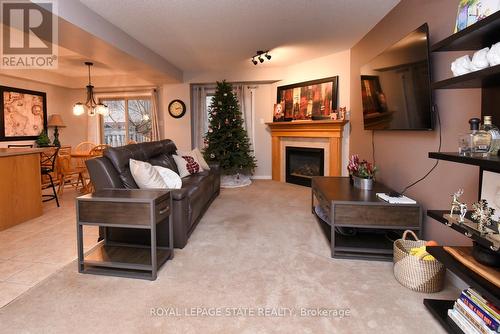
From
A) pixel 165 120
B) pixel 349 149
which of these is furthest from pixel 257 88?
pixel 349 149

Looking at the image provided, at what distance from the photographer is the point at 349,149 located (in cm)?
482

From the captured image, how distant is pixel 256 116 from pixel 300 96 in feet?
3.96

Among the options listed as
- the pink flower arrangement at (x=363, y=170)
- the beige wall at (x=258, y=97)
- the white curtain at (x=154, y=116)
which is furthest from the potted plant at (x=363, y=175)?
the white curtain at (x=154, y=116)

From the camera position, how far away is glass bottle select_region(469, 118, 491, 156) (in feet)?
4.64

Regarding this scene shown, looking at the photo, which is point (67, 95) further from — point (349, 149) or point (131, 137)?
point (349, 149)

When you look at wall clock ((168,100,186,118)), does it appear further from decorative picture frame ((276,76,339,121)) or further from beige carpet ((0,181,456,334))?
beige carpet ((0,181,456,334))

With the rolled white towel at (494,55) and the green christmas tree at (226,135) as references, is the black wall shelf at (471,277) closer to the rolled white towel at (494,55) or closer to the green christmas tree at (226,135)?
the rolled white towel at (494,55)

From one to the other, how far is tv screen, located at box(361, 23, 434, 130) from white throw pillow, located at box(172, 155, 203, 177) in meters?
2.53

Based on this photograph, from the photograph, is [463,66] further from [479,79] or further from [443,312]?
[443,312]

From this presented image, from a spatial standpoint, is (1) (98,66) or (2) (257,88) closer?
(1) (98,66)

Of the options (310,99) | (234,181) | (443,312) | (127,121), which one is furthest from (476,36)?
(127,121)

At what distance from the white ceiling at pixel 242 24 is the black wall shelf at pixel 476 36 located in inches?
69.9

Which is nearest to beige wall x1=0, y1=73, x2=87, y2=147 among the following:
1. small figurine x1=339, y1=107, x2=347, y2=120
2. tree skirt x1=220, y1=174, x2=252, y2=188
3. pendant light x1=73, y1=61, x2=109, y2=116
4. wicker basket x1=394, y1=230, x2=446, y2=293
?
pendant light x1=73, y1=61, x2=109, y2=116

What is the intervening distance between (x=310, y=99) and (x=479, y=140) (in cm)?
414
